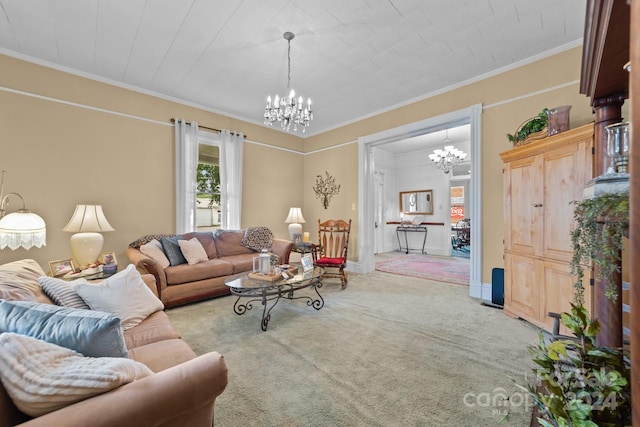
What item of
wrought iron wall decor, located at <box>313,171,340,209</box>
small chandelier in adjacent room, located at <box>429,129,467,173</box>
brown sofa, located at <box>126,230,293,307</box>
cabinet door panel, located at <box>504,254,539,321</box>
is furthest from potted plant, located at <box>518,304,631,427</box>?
small chandelier in adjacent room, located at <box>429,129,467,173</box>

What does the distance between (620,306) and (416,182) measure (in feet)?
22.7

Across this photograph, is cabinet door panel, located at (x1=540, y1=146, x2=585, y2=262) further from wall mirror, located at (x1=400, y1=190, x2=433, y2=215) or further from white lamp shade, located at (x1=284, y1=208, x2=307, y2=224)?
wall mirror, located at (x1=400, y1=190, x2=433, y2=215)

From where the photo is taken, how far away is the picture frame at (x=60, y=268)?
2.53 metres

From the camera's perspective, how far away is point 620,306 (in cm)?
119

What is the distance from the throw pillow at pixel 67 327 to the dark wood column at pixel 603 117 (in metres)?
2.42

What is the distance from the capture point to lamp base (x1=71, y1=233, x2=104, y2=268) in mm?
2984

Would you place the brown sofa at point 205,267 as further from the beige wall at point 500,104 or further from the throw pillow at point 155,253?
the beige wall at point 500,104

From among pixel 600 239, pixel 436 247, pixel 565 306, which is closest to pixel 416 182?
pixel 436 247

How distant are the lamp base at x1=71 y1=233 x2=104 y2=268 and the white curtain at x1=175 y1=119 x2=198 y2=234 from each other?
1.25m

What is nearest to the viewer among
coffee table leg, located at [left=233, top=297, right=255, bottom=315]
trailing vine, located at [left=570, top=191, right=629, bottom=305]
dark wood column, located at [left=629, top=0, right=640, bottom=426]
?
dark wood column, located at [left=629, top=0, right=640, bottom=426]

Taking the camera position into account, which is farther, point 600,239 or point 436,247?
point 436,247

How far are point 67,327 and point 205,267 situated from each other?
262 centimetres

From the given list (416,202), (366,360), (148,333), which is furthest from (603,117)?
(416,202)

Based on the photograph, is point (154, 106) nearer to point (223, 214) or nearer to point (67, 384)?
point (223, 214)
